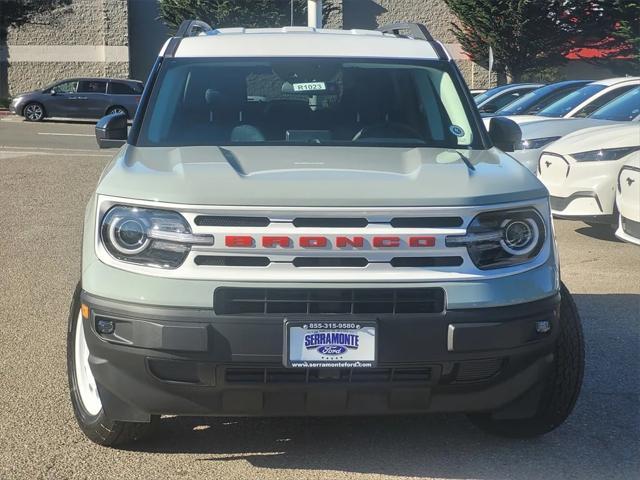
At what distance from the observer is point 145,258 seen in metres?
3.37

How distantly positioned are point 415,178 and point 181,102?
5.39 ft

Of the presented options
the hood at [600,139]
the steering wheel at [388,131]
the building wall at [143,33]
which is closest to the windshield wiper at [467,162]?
the steering wheel at [388,131]

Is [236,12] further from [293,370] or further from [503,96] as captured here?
[293,370]

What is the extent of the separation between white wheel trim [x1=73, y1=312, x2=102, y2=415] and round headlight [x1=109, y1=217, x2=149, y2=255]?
1.97 feet

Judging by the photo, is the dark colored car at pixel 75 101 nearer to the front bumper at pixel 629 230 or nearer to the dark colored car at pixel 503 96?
the dark colored car at pixel 503 96

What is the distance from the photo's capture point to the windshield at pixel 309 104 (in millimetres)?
4539

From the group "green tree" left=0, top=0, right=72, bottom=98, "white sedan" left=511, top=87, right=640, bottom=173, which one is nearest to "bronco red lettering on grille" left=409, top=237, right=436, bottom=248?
"white sedan" left=511, top=87, right=640, bottom=173

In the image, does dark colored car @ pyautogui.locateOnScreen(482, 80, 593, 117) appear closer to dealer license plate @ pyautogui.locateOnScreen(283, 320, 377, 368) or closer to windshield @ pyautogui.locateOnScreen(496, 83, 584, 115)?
windshield @ pyautogui.locateOnScreen(496, 83, 584, 115)

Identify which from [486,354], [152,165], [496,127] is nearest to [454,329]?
[486,354]

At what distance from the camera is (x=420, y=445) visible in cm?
400

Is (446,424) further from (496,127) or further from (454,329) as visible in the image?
(496,127)

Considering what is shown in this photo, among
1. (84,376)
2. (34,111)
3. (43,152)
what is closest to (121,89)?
(34,111)

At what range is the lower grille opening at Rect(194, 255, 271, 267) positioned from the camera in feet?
10.9

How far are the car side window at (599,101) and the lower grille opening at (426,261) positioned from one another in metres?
8.64
